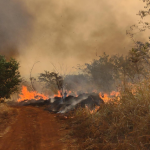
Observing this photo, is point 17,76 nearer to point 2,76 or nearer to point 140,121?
point 2,76

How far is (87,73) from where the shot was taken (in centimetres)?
4169

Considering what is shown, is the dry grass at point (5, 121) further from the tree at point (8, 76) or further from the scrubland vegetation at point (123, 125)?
the scrubland vegetation at point (123, 125)

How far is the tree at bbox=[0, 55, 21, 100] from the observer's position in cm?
1431

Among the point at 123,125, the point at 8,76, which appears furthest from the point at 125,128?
the point at 8,76

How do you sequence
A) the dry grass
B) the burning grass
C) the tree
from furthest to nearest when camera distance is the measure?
the tree, the dry grass, the burning grass

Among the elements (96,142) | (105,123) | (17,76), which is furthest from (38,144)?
(17,76)

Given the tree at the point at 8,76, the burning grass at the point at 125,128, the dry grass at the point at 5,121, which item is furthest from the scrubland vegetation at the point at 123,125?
the tree at the point at 8,76

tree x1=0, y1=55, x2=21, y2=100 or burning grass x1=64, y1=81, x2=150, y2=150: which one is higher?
tree x1=0, y1=55, x2=21, y2=100

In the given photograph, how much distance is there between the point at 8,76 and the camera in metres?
15.2

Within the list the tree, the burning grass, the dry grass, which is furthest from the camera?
the tree

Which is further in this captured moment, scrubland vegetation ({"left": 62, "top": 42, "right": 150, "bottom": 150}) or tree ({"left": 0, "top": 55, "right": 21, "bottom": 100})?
tree ({"left": 0, "top": 55, "right": 21, "bottom": 100})

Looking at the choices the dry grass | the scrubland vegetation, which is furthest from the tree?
the scrubland vegetation

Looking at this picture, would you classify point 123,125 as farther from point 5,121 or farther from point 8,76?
point 8,76

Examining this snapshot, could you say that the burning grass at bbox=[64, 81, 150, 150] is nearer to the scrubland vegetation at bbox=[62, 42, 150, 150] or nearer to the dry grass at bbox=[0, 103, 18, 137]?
the scrubland vegetation at bbox=[62, 42, 150, 150]
